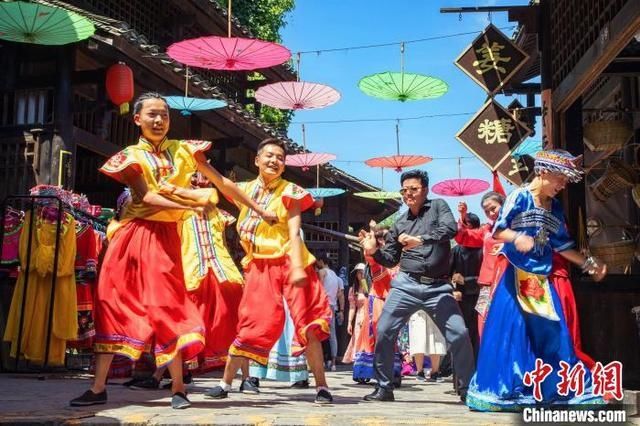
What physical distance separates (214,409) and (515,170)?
6.24 m

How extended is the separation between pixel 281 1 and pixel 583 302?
2011cm

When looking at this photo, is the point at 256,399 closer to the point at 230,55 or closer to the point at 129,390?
the point at 129,390

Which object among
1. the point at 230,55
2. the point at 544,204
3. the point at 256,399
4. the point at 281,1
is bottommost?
the point at 256,399

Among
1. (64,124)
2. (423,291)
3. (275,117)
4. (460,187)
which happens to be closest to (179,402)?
(423,291)

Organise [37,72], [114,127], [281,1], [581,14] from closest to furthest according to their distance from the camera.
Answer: [581,14] < [37,72] < [114,127] < [281,1]

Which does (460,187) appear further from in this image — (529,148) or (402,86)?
(529,148)

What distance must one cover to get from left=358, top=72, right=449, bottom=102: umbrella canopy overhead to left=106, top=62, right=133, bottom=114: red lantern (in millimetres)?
5317

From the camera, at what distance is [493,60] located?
31.9ft

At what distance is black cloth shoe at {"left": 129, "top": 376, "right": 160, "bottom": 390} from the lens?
22.4 ft

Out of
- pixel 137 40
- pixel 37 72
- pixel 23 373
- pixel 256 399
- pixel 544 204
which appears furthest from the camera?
pixel 37 72

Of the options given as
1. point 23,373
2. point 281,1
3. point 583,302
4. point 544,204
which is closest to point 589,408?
point 544,204

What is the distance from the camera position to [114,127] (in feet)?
38.1

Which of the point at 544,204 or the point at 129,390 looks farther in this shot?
the point at 129,390

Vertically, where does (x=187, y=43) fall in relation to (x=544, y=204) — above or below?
above
